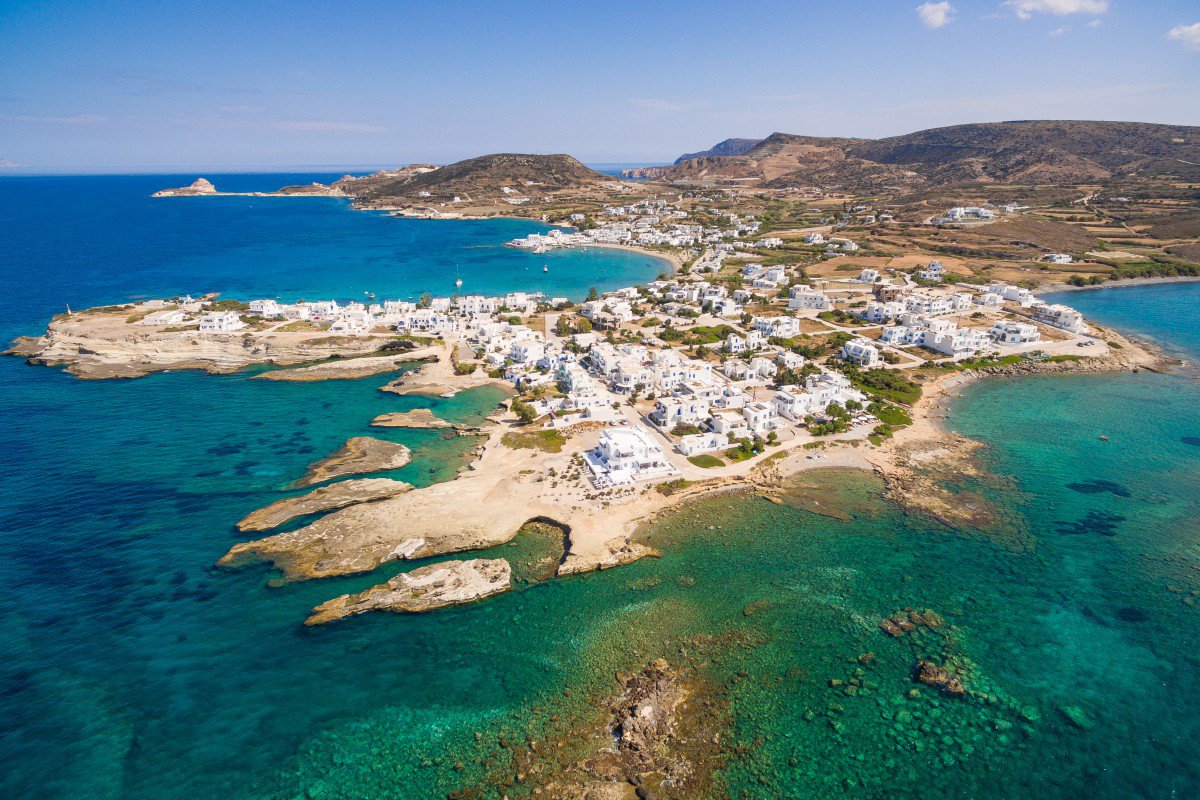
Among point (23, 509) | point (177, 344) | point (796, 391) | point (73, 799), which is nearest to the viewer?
point (73, 799)

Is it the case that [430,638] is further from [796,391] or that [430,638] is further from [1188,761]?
[796,391]

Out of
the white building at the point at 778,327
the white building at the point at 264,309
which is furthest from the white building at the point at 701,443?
the white building at the point at 264,309

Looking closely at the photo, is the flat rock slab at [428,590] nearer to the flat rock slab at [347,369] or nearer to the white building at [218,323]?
the flat rock slab at [347,369]

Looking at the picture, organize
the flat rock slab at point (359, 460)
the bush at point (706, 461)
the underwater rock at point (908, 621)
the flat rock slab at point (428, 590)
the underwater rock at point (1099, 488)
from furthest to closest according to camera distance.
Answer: the bush at point (706, 461)
the flat rock slab at point (359, 460)
the underwater rock at point (1099, 488)
the flat rock slab at point (428, 590)
the underwater rock at point (908, 621)

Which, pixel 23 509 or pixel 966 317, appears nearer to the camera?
pixel 23 509

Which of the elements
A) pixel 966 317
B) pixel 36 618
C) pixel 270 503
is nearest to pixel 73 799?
pixel 36 618

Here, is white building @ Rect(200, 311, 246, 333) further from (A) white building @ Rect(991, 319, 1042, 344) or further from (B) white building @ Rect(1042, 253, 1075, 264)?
(B) white building @ Rect(1042, 253, 1075, 264)
